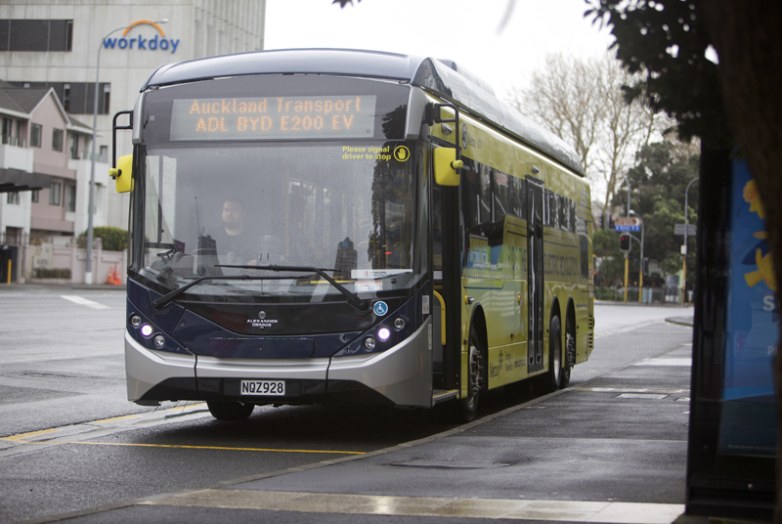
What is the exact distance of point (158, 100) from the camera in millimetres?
12195

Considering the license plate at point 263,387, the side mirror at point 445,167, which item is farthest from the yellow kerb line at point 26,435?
the side mirror at point 445,167

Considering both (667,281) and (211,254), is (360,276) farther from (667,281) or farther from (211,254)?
(667,281)

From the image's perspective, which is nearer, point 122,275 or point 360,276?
point 360,276

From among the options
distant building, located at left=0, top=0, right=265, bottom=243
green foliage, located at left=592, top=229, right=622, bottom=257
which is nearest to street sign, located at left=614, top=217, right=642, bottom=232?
green foliage, located at left=592, top=229, right=622, bottom=257

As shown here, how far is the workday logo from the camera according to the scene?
8164 centimetres

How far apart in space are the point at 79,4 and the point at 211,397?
76.7 meters

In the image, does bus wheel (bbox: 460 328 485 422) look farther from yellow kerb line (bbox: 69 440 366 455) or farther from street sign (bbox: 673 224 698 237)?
street sign (bbox: 673 224 698 237)

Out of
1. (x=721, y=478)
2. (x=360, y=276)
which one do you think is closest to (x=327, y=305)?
(x=360, y=276)

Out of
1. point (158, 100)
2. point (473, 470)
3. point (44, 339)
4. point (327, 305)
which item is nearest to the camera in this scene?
point (473, 470)

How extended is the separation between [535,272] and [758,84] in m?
12.5

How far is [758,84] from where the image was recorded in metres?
3.86

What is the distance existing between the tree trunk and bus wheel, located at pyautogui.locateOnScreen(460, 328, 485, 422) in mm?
8920

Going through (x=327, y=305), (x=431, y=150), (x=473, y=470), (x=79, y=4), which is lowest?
(x=473, y=470)

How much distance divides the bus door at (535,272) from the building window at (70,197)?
215 ft
